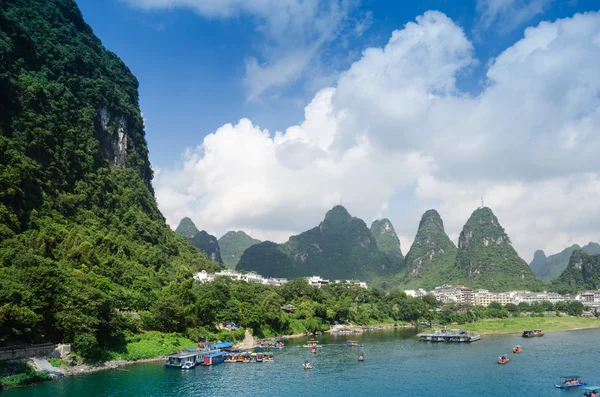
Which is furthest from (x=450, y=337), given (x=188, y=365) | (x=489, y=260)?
(x=489, y=260)

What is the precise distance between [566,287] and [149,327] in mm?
150540

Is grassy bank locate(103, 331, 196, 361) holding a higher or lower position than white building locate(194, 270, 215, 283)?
lower

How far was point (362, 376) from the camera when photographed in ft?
136

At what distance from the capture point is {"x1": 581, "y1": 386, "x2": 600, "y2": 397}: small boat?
32.6m

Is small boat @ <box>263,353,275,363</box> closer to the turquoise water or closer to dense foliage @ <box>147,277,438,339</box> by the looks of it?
the turquoise water

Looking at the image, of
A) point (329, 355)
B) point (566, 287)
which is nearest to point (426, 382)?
point (329, 355)

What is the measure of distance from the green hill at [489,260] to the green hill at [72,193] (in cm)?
11577

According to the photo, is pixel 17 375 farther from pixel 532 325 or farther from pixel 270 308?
pixel 532 325

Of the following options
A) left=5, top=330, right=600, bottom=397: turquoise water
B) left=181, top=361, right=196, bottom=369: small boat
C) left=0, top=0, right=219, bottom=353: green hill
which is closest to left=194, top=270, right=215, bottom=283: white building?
left=0, top=0, right=219, bottom=353: green hill

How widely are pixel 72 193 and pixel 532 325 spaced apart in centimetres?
8836

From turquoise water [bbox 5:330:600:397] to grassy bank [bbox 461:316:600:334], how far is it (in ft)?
92.2

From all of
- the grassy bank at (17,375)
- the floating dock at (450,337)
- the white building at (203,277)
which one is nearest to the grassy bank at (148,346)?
the grassy bank at (17,375)

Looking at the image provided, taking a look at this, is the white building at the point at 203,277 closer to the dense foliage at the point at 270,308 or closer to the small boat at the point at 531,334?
the dense foliage at the point at 270,308

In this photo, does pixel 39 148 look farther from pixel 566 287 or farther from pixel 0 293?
pixel 566 287
